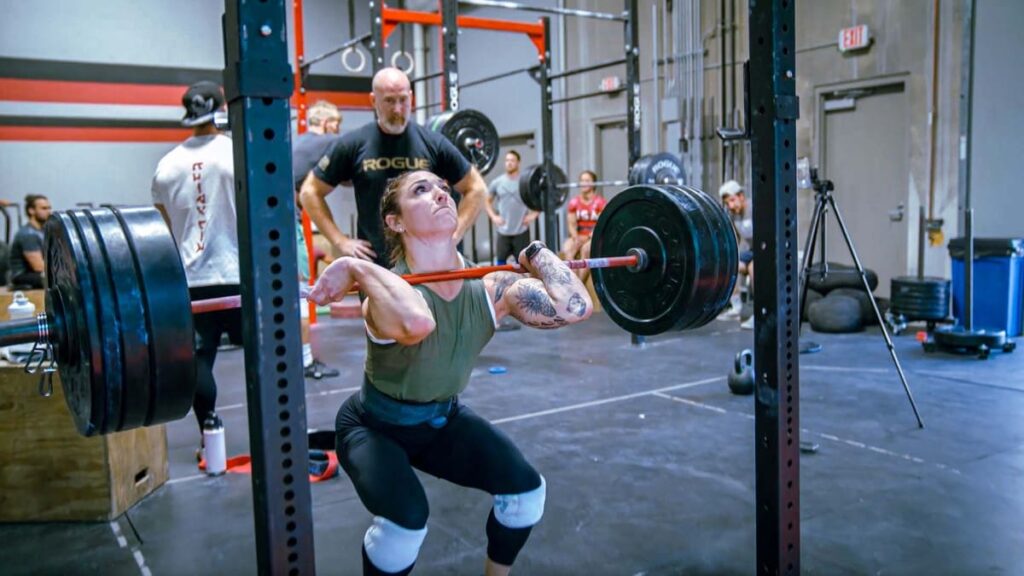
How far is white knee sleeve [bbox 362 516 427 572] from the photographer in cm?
159

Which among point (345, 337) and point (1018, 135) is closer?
point (1018, 135)

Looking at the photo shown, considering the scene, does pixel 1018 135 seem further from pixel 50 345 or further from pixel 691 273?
pixel 50 345

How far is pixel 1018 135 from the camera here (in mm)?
5824

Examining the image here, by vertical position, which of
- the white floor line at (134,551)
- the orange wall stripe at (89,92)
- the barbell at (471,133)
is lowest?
the white floor line at (134,551)

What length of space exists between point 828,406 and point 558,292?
242 centimetres

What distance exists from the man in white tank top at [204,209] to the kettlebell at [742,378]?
7.73ft

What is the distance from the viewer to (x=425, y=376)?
1.74 metres

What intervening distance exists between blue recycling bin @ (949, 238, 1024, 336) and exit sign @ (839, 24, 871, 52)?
5.80ft

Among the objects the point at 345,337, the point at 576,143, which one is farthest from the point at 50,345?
the point at 576,143

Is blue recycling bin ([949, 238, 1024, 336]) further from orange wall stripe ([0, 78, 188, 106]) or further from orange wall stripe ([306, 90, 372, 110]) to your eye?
orange wall stripe ([0, 78, 188, 106])

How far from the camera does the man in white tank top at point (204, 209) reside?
2.82 meters

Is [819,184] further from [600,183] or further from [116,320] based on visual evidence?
[116,320]

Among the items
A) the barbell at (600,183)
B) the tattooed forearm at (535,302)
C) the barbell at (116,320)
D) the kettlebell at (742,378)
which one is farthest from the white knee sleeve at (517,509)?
the barbell at (600,183)

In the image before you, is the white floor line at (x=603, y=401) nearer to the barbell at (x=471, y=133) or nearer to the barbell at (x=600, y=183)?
the barbell at (x=600, y=183)
